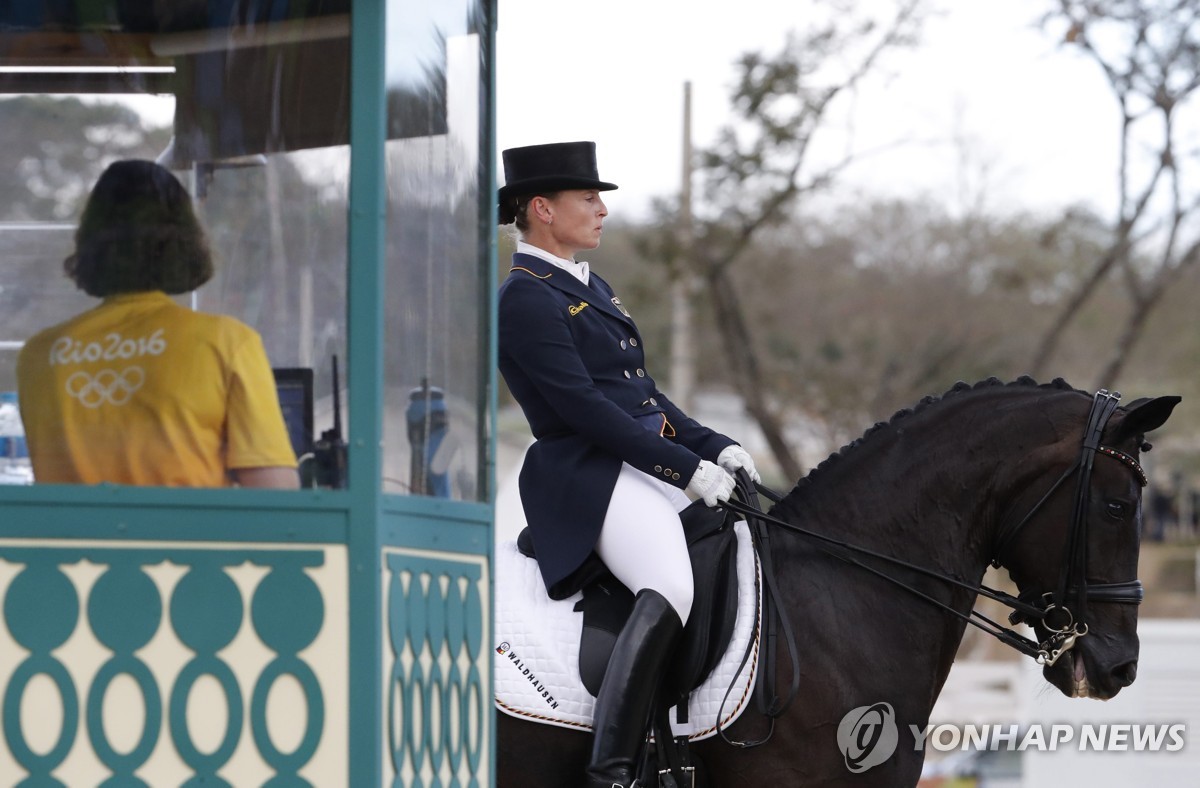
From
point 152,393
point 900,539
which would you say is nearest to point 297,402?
point 152,393

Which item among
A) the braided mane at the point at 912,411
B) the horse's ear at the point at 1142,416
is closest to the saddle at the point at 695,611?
the braided mane at the point at 912,411

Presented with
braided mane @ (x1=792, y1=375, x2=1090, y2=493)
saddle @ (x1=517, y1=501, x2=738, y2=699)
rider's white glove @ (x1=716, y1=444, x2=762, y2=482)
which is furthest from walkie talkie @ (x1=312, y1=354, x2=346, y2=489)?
braided mane @ (x1=792, y1=375, x2=1090, y2=493)

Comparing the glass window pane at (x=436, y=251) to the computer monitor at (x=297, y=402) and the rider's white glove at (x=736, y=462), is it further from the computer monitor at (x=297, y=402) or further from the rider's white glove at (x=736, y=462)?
the rider's white glove at (x=736, y=462)

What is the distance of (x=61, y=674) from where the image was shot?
349cm

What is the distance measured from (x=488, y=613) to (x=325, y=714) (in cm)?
77

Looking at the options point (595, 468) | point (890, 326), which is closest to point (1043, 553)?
→ point (595, 468)

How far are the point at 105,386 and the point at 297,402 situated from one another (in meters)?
0.42

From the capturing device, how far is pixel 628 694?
449cm

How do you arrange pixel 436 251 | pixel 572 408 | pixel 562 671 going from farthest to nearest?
1. pixel 572 408
2. pixel 562 671
3. pixel 436 251

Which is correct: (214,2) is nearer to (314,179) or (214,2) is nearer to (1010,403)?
(314,179)

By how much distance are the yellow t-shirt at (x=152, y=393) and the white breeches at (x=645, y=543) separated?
4.39 feet

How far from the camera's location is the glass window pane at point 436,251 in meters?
3.83

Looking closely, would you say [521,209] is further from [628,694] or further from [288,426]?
[288,426]

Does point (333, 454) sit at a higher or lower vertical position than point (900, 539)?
higher
